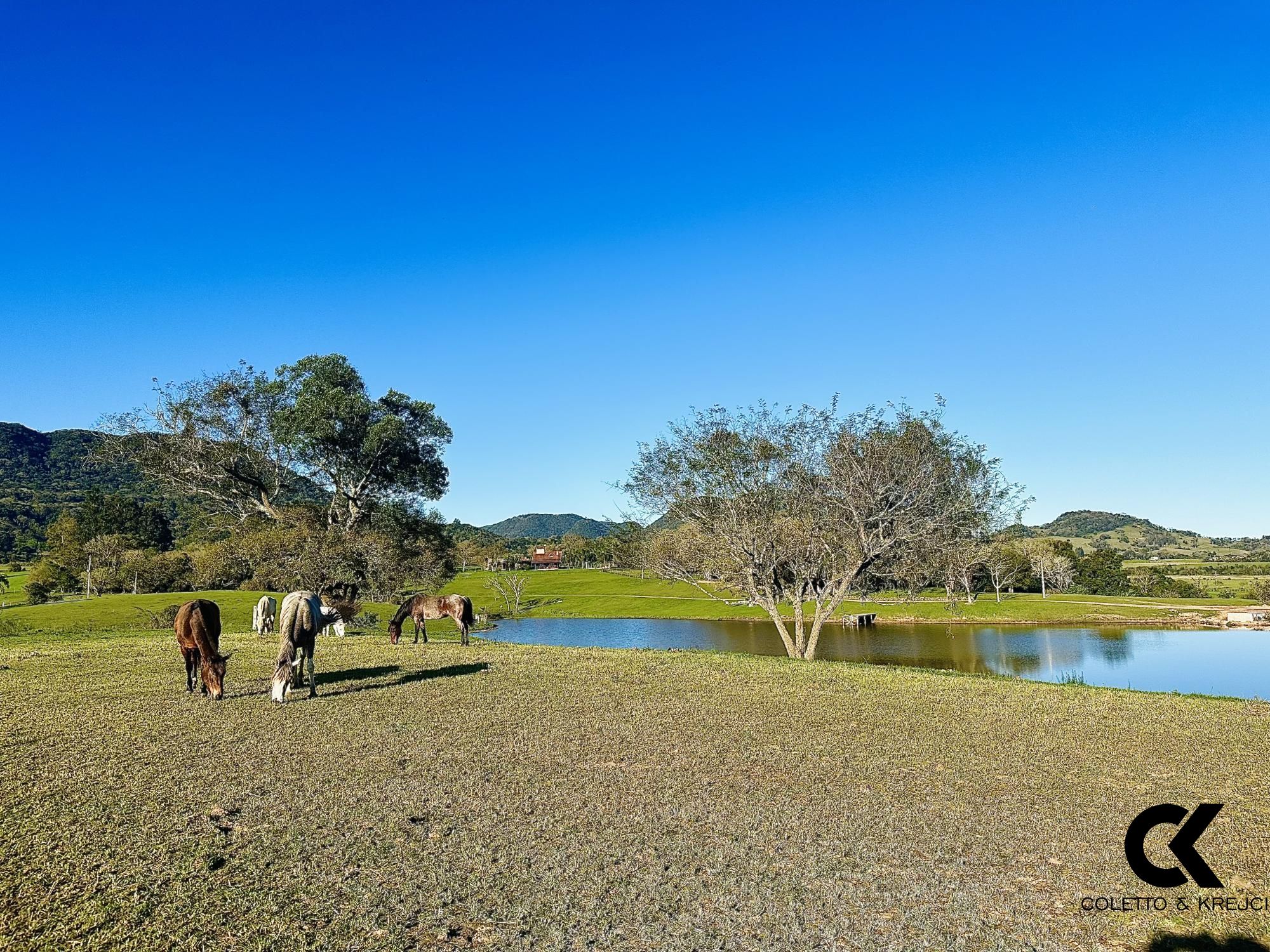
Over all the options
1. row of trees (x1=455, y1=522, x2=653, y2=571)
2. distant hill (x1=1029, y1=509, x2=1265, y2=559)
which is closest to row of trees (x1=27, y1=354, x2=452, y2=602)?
row of trees (x1=455, y1=522, x2=653, y2=571)

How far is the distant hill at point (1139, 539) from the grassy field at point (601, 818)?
407 ft

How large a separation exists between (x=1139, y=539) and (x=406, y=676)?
6666 inches

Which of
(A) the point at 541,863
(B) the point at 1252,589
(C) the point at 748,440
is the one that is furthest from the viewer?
(B) the point at 1252,589

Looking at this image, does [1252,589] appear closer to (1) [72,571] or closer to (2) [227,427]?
(2) [227,427]

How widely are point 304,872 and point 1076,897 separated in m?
5.74

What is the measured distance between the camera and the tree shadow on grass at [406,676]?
43.6 ft

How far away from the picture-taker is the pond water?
27.5 metres

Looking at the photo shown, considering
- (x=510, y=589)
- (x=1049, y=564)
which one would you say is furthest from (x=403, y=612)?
(x=1049, y=564)

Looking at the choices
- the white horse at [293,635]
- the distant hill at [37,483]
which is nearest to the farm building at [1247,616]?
the white horse at [293,635]

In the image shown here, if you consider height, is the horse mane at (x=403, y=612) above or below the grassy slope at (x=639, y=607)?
above

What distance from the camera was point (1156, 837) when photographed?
6613 mm

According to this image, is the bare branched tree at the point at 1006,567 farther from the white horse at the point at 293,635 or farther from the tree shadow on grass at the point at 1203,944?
the tree shadow on grass at the point at 1203,944

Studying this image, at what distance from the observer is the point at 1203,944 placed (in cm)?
475

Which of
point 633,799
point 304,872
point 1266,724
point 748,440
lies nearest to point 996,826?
point 633,799
